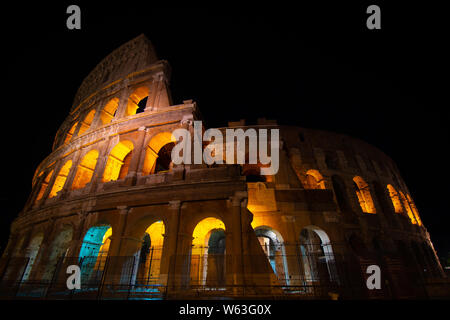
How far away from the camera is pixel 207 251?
1292cm

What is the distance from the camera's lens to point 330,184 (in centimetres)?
1684

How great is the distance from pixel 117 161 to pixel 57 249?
233 inches

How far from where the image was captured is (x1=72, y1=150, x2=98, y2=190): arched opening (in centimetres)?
1373

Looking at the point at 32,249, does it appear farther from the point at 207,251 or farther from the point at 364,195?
the point at 364,195

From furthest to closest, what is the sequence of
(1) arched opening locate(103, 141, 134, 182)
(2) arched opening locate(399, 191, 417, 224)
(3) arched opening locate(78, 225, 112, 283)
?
(2) arched opening locate(399, 191, 417, 224) < (1) arched opening locate(103, 141, 134, 182) < (3) arched opening locate(78, 225, 112, 283)

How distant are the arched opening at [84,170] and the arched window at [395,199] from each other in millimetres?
26263

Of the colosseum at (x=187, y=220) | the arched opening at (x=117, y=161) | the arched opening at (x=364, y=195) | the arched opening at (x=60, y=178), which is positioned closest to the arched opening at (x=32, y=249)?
the colosseum at (x=187, y=220)

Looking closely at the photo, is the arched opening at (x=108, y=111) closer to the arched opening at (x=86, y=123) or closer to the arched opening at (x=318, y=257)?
the arched opening at (x=86, y=123)

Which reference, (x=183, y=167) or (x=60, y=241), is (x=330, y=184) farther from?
(x=60, y=241)

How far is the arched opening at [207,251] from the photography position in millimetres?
11336

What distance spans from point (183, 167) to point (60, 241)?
8445 millimetres

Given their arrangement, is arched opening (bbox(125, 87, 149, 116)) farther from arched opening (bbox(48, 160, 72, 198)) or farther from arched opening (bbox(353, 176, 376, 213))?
arched opening (bbox(353, 176, 376, 213))

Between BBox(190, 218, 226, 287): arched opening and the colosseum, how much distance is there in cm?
10

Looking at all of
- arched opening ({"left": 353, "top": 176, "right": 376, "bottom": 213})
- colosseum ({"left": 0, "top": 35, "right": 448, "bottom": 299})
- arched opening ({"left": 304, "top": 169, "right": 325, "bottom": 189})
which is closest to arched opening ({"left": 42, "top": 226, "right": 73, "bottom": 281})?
colosseum ({"left": 0, "top": 35, "right": 448, "bottom": 299})
